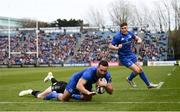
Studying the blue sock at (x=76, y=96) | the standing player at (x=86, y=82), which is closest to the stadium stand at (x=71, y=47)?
the blue sock at (x=76, y=96)

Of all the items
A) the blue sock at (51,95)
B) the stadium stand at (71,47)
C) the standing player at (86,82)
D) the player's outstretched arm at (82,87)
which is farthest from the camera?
the stadium stand at (71,47)

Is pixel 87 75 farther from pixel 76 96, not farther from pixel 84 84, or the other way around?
pixel 76 96

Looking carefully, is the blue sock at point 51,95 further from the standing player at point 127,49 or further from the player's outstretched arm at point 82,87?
the standing player at point 127,49

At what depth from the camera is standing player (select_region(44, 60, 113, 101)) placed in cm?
1130

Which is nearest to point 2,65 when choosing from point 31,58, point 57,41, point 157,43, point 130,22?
point 31,58

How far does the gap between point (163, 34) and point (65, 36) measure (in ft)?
56.4

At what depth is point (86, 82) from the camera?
38.5 ft

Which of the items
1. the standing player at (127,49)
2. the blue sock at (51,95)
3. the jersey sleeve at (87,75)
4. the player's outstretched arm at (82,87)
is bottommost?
the blue sock at (51,95)

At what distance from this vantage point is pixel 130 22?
10675 centimetres

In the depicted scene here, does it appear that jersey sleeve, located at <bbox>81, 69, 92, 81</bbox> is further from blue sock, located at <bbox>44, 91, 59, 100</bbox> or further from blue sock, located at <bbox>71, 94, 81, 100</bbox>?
blue sock, located at <bbox>44, 91, 59, 100</bbox>

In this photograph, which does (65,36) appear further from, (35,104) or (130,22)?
(35,104)

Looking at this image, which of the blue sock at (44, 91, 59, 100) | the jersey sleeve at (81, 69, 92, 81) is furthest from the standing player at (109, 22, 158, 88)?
the jersey sleeve at (81, 69, 92, 81)

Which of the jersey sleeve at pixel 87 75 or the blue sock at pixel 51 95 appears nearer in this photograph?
the jersey sleeve at pixel 87 75

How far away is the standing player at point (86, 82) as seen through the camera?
445 inches
